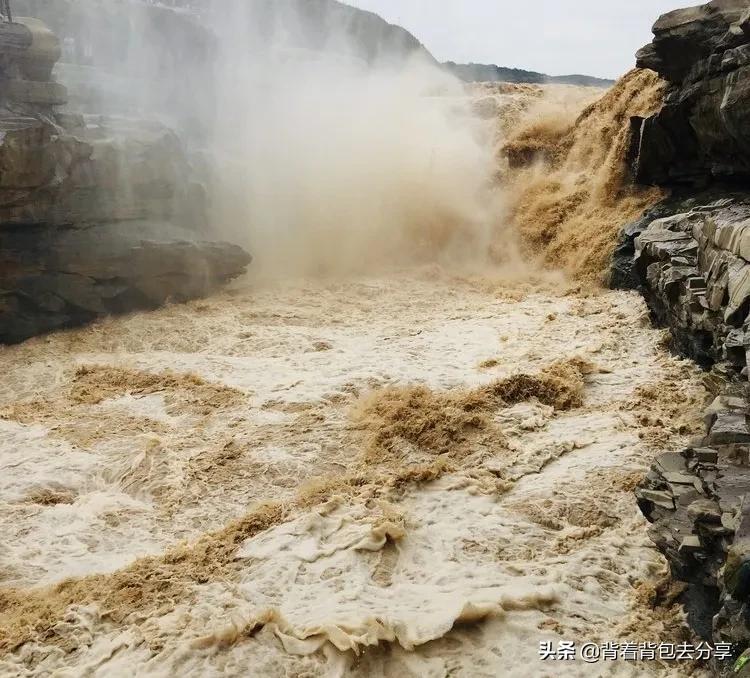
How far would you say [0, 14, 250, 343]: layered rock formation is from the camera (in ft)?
32.4

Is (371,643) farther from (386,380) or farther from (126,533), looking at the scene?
(386,380)

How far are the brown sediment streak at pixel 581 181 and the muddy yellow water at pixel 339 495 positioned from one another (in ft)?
6.75

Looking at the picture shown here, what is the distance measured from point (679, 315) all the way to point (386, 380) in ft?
10.2

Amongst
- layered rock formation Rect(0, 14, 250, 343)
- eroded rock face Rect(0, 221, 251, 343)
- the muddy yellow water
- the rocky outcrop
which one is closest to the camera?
the rocky outcrop

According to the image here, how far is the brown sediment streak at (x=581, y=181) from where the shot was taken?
11.8m

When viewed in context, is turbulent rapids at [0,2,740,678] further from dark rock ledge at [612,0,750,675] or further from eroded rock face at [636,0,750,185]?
eroded rock face at [636,0,750,185]

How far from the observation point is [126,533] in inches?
224

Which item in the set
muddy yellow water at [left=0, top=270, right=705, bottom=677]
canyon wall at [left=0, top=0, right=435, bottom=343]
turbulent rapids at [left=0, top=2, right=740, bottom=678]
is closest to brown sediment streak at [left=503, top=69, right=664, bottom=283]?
turbulent rapids at [left=0, top=2, right=740, bottom=678]

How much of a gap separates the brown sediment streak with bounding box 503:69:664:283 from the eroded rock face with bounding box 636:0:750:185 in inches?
34.1

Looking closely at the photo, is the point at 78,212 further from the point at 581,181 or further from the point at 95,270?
the point at 581,181

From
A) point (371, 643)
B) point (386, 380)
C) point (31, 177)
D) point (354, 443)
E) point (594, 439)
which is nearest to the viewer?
point (371, 643)

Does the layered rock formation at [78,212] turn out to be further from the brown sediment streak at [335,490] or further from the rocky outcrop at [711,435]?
the rocky outcrop at [711,435]

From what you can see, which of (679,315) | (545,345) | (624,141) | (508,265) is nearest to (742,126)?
(679,315)

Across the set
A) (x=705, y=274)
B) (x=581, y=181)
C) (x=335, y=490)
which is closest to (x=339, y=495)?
(x=335, y=490)
